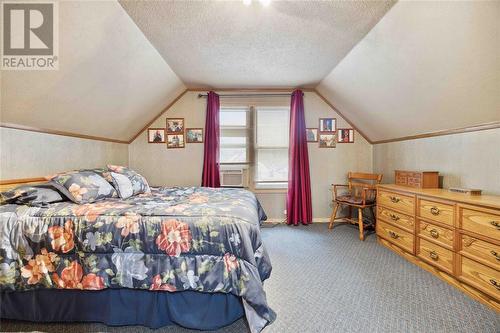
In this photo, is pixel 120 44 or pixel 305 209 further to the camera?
pixel 305 209

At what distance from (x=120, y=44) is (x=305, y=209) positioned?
330 centimetres

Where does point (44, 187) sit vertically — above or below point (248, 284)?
above

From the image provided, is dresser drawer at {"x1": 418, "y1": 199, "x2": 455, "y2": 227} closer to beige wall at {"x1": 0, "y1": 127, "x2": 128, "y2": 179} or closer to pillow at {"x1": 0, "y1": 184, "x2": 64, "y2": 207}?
pillow at {"x1": 0, "y1": 184, "x2": 64, "y2": 207}

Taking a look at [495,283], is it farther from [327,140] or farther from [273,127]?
[273,127]

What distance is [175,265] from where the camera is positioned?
4.82 ft

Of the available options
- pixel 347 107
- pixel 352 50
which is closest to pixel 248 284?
pixel 352 50

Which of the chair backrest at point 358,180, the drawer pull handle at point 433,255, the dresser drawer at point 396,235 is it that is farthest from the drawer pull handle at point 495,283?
the chair backrest at point 358,180

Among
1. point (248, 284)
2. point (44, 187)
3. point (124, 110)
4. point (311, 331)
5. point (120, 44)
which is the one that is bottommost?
point (311, 331)

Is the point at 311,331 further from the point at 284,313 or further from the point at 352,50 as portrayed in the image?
the point at 352,50

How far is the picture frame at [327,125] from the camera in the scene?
3.94 metres

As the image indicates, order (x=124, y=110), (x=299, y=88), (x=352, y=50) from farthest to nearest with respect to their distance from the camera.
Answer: (x=299, y=88) → (x=124, y=110) → (x=352, y=50)

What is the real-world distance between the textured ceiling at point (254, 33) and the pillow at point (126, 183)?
1.46 m

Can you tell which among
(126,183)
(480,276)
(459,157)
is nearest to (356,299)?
(480,276)

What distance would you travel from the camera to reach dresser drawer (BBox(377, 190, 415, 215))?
244cm
